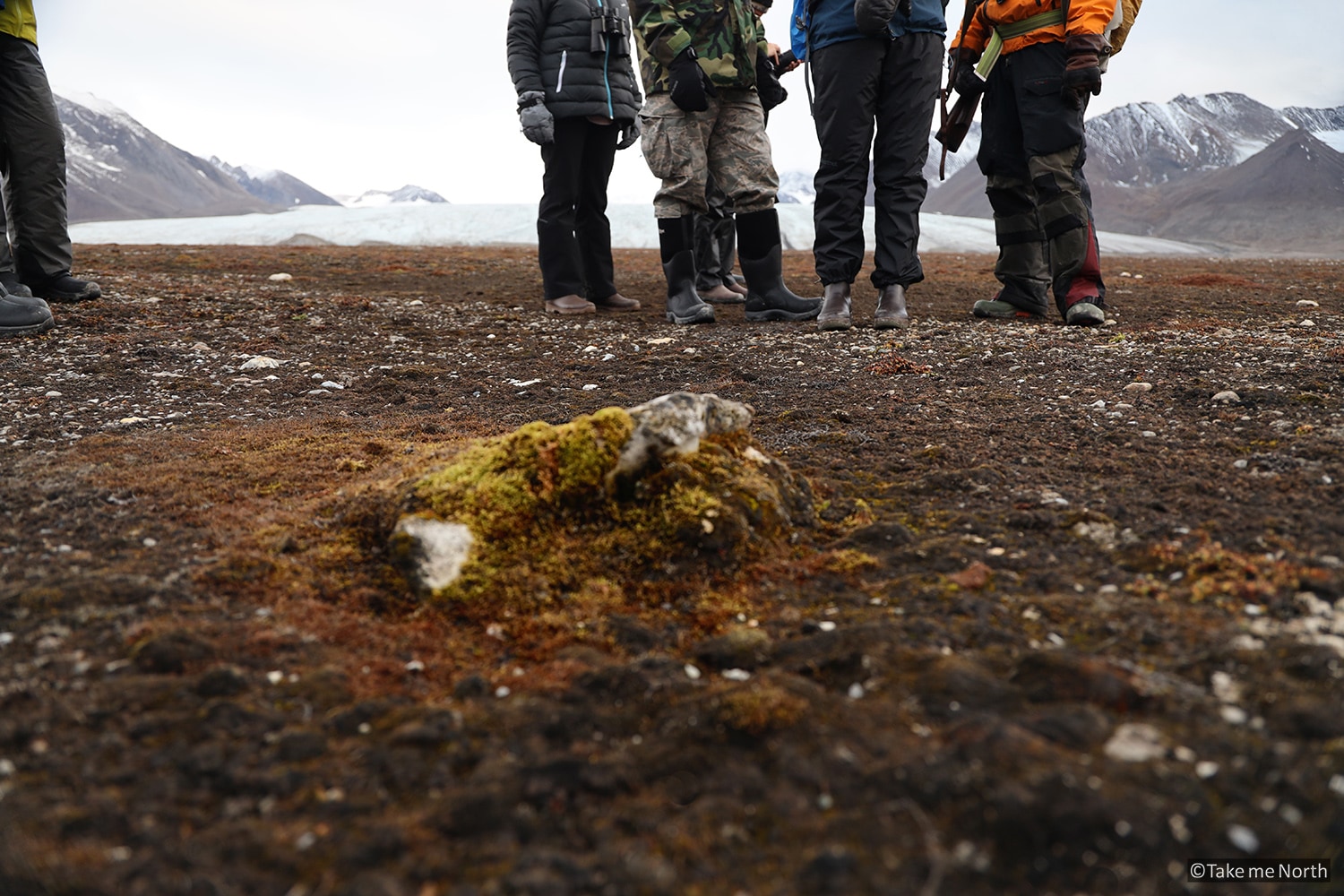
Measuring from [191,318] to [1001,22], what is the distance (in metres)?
5.28

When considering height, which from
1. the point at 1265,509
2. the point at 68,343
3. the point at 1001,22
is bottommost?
the point at 1265,509

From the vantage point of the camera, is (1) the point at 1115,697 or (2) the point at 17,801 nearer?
(2) the point at 17,801

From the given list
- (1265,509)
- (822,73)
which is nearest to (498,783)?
(1265,509)

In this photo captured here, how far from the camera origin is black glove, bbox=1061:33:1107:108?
425 cm

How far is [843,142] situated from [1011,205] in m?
1.26

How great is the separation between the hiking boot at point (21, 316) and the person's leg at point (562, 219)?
2.89m

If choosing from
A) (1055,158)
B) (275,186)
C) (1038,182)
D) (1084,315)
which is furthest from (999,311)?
(275,186)

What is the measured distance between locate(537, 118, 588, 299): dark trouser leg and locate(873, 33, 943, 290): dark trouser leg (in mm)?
2101

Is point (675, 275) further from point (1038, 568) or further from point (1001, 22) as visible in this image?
point (1038, 568)

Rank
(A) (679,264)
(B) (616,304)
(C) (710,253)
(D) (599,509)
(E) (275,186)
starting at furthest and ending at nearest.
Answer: (E) (275,186), (C) (710,253), (B) (616,304), (A) (679,264), (D) (599,509)

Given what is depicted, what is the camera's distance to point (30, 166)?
4.74 meters

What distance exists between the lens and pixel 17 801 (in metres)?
1.09

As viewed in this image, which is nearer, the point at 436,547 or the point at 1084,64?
the point at 436,547

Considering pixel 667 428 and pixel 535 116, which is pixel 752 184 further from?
pixel 667 428
